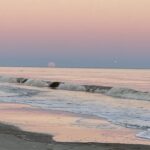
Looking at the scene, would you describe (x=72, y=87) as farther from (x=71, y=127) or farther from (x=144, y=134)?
(x=144, y=134)

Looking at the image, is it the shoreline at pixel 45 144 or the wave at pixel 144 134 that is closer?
the shoreline at pixel 45 144

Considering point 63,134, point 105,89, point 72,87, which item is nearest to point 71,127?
point 63,134

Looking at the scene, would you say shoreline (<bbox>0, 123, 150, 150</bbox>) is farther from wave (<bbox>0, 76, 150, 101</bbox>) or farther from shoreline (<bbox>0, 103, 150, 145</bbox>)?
wave (<bbox>0, 76, 150, 101</bbox>)

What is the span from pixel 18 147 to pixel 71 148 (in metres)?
1.26

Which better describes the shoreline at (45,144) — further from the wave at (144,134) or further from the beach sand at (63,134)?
the wave at (144,134)

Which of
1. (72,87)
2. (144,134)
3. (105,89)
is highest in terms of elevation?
(72,87)

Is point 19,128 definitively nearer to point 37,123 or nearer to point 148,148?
point 37,123

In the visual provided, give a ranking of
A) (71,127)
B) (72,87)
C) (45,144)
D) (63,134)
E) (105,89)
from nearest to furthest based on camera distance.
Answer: (45,144) → (63,134) → (71,127) → (105,89) → (72,87)

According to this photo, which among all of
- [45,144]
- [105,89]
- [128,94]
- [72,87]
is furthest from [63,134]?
[72,87]

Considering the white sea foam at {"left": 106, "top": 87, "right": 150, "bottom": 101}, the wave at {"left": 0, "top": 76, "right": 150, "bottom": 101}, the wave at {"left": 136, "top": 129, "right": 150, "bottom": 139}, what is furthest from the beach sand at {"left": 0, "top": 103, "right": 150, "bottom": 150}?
the white sea foam at {"left": 106, "top": 87, "right": 150, "bottom": 101}

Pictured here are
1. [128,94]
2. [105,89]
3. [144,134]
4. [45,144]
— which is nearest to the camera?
[45,144]

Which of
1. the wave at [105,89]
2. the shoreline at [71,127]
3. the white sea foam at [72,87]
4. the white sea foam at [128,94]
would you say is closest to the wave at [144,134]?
the shoreline at [71,127]

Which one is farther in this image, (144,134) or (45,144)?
(144,134)

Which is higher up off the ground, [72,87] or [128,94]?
A: [72,87]
